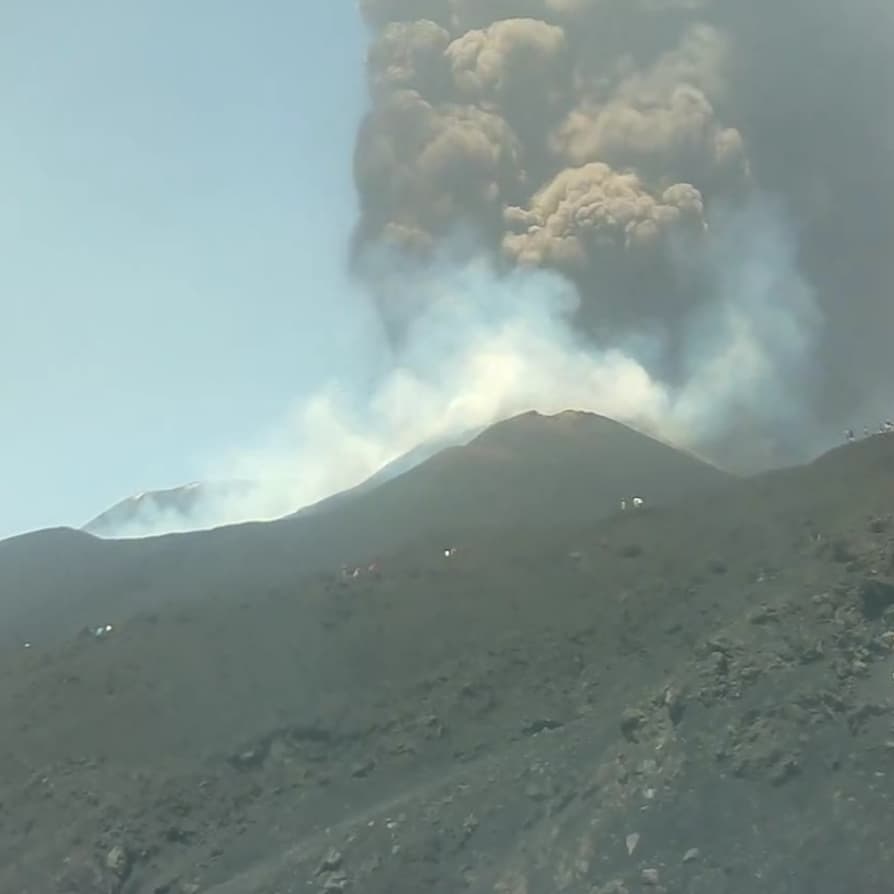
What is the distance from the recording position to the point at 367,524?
66.6 m

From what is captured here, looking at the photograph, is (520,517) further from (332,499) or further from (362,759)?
(362,759)

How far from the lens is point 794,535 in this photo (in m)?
42.9

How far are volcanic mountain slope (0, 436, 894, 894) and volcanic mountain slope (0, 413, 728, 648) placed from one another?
8.44m

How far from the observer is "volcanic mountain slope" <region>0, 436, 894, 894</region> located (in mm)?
28891

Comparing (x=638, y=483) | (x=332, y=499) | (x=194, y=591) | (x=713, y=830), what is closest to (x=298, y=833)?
(x=713, y=830)

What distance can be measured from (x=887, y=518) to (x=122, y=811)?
2236cm

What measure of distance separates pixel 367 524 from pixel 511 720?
29712mm

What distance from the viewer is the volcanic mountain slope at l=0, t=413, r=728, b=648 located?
61.2 metres

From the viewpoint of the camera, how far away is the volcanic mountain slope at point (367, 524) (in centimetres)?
6116

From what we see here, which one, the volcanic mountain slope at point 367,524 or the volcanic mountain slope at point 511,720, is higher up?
the volcanic mountain slope at point 367,524

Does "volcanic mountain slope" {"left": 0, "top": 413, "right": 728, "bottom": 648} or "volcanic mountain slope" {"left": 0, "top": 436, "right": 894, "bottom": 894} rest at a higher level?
"volcanic mountain slope" {"left": 0, "top": 413, "right": 728, "bottom": 648}

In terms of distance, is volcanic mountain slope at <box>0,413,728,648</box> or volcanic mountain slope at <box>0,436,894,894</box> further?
volcanic mountain slope at <box>0,413,728,648</box>

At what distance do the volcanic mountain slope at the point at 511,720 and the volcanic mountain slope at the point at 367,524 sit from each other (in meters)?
8.44

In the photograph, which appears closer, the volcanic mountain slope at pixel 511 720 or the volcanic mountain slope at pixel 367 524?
the volcanic mountain slope at pixel 511 720
